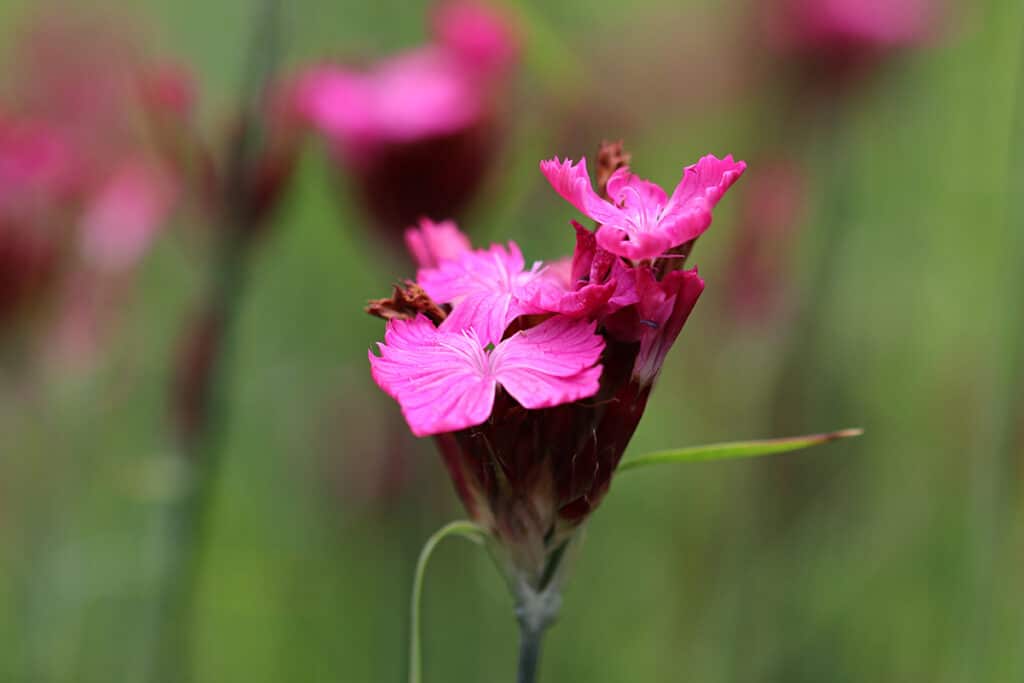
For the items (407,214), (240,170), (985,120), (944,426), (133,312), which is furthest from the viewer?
(985,120)

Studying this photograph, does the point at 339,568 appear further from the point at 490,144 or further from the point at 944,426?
the point at 944,426

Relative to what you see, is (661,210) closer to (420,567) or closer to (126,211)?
(420,567)

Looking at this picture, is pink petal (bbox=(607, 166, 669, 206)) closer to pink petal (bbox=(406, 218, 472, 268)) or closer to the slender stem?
pink petal (bbox=(406, 218, 472, 268))

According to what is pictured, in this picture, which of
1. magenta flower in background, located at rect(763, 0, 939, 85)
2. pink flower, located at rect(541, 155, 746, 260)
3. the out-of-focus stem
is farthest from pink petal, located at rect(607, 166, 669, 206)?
magenta flower in background, located at rect(763, 0, 939, 85)

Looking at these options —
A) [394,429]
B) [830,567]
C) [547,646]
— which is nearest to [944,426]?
[830,567]

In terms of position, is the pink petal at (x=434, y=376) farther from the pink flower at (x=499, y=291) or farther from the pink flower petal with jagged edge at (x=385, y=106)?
the pink flower petal with jagged edge at (x=385, y=106)

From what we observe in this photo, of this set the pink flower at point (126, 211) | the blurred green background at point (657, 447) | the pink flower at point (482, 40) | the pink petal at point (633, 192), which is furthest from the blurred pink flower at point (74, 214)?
the pink petal at point (633, 192)
